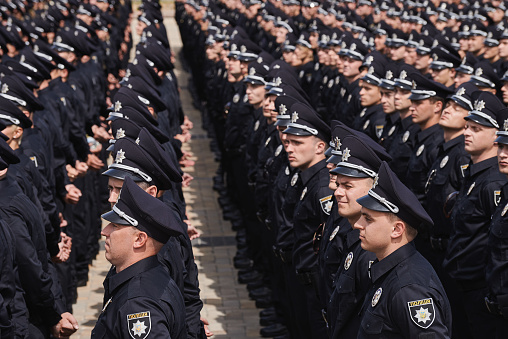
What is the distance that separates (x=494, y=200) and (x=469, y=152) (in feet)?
2.01

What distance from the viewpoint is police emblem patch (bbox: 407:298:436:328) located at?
3944 mm

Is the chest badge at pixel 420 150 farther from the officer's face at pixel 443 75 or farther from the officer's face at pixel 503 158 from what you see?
the officer's face at pixel 443 75

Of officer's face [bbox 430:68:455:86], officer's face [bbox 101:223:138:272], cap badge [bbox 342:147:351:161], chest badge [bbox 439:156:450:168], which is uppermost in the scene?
officer's face [bbox 101:223:138:272]

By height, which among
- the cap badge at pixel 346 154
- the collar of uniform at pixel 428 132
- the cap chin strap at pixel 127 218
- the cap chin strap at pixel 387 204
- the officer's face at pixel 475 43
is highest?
the cap chin strap at pixel 127 218

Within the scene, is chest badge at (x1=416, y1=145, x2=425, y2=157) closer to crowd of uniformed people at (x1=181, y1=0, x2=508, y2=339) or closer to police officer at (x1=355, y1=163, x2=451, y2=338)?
crowd of uniformed people at (x1=181, y1=0, x2=508, y2=339)

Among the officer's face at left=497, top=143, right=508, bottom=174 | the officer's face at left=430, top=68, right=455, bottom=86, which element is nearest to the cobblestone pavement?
the officer's face at left=497, top=143, right=508, bottom=174

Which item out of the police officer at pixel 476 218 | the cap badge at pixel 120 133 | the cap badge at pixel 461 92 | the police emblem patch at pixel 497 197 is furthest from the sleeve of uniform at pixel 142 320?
the cap badge at pixel 461 92

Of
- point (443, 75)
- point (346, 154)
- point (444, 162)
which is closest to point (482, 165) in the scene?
point (444, 162)

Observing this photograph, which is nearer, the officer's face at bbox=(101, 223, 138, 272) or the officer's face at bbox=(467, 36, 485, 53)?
the officer's face at bbox=(101, 223, 138, 272)

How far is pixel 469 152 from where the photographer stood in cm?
679

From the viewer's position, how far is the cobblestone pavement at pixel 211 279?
Answer: 8.22m

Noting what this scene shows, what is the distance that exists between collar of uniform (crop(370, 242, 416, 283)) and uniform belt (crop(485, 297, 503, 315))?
1.82 metres

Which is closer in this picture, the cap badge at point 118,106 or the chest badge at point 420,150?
the cap badge at point 118,106

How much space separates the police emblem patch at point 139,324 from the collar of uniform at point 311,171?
9.47 feet
